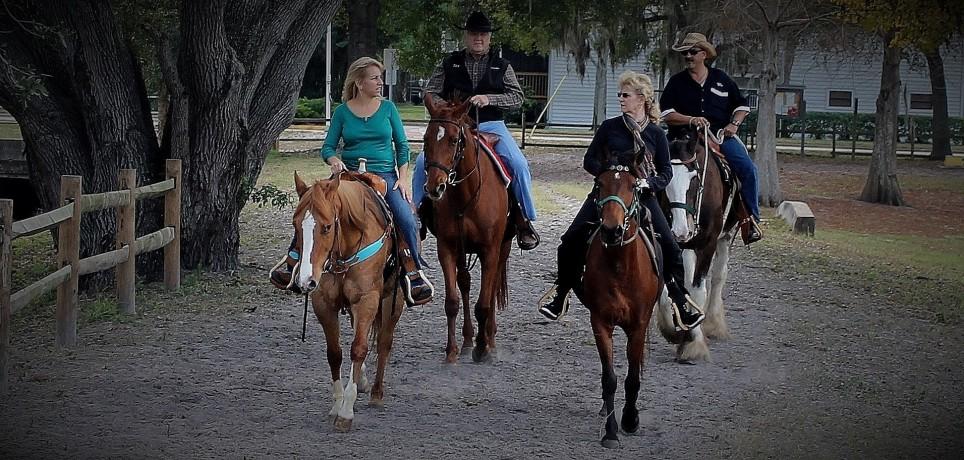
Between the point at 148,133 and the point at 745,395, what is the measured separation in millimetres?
7613

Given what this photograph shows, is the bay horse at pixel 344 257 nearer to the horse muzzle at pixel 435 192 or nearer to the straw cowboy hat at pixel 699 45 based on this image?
the horse muzzle at pixel 435 192

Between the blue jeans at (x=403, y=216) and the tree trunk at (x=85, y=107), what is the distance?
5.39 metres

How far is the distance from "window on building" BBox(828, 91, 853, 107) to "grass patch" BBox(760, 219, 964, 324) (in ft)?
121

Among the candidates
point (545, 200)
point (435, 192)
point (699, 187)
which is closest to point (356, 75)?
point (435, 192)

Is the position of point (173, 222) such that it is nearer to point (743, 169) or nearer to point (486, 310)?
point (486, 310)

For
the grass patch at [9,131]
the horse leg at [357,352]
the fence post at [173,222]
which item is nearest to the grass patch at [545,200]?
the fence post at [173,222]

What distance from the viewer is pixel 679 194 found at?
910 centimetres

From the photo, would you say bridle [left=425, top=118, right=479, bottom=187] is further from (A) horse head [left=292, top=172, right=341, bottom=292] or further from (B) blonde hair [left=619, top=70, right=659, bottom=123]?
(A) horse head [left=292, top=172, right=341, bottom=292]

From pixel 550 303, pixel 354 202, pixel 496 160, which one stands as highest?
pixel 496 160

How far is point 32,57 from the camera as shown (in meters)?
12.6

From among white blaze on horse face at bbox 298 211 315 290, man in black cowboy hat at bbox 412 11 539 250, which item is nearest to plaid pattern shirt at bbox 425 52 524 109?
man in black cowboy hat at bbox 412 11 539 250

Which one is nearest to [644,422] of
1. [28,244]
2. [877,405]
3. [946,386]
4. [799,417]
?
[799,417]

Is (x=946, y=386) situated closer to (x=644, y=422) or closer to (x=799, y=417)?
(x=799, y=417)

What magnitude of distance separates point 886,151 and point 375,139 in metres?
20.4
